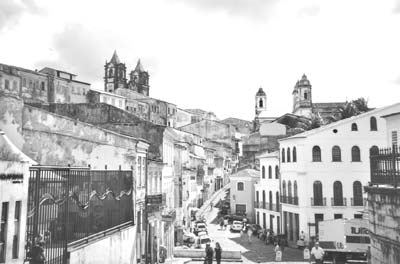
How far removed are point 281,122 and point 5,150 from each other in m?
79.0

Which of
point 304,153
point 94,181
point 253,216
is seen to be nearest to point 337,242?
point 304,153

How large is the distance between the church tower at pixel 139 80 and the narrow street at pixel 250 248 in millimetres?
72370

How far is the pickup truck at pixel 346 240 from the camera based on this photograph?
28.2 metres

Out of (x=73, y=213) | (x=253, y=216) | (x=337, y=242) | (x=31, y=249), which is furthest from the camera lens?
(x=253, y=216)

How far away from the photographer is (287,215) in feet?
137

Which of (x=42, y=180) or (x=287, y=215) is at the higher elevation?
(x=42, y=180)

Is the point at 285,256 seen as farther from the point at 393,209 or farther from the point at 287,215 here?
the point at 393,209

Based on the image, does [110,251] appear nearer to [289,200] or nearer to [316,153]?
[316,153]

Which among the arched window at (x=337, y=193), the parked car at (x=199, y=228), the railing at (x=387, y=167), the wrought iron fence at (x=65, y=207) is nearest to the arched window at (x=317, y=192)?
the arched window at (x=337, y=193)

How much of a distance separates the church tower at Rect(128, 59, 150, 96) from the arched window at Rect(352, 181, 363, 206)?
282ft

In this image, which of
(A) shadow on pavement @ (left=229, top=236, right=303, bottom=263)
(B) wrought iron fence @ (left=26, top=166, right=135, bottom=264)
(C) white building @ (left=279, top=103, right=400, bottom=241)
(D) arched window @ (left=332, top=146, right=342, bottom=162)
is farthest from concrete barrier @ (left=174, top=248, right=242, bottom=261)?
(B) wrought iron fence @ (left=26, top=166, right=135, bottom=264)

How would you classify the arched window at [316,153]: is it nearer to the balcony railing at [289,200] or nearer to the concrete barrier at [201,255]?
the balcony railing at [289,200]

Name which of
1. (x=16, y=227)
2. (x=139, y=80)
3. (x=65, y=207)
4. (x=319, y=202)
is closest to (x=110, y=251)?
(x=65, y=207)

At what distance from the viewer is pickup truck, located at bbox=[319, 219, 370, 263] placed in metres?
28.2
